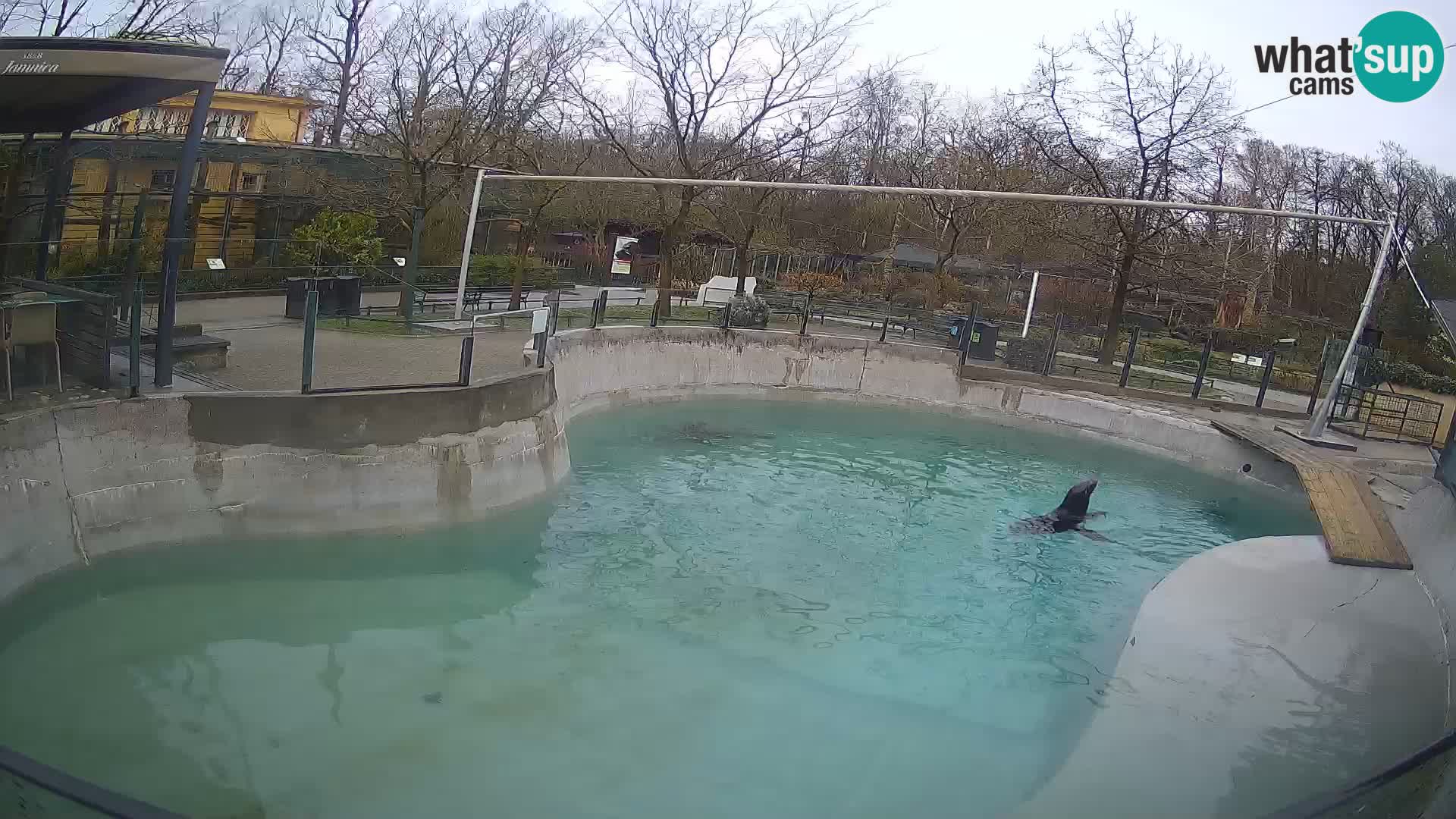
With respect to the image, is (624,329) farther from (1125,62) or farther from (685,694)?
(1125,62)

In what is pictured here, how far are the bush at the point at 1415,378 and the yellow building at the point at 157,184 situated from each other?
2998 cm

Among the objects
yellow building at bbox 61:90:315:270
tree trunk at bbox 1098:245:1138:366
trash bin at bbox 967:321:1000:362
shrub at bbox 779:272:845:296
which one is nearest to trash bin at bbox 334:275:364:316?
yellow building at bbox 61:90:315:270

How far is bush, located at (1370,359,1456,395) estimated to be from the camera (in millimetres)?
28677

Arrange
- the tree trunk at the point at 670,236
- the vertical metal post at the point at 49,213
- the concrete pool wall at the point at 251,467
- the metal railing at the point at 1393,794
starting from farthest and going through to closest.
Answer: the tree trunk at the point at 670,236 → the vertical metal post at the point at 49,213 → the concrete pool wall at the point at 251,467 → the metal railing at the point at 1393,794

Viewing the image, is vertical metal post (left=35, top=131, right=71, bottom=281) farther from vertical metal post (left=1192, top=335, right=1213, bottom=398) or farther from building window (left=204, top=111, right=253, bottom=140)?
vertical metal post (left=1192, top=335, right=1213, bottom=398)

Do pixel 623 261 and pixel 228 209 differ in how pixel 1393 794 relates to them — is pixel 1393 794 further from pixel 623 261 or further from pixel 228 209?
pixel 623 261

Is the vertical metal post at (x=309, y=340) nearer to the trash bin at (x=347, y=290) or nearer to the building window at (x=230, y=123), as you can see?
the trash bin at (x=347, y=290)

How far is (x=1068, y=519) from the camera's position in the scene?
48.9ft

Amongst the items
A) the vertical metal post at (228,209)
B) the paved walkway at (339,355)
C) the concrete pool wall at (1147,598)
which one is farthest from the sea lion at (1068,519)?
the vertical metal post at (228,209)

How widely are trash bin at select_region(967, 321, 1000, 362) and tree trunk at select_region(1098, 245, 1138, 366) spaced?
10.1 feet

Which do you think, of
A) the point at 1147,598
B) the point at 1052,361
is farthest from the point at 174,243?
the point at 1052,361

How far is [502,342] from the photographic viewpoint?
1531 cm

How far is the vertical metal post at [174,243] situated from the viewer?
1057 cm

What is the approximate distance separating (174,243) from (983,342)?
17.9 metres
